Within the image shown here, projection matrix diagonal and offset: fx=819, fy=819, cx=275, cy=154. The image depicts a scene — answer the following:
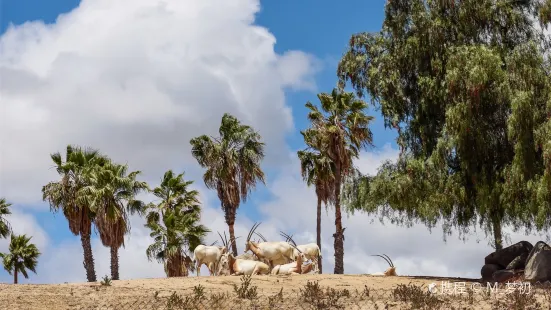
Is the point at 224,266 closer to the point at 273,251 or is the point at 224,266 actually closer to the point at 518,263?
the point at 273,251

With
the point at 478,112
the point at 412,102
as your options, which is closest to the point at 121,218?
the point at 412,102

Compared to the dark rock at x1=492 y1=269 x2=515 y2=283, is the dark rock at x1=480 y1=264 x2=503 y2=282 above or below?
above

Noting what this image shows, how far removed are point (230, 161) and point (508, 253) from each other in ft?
51.2

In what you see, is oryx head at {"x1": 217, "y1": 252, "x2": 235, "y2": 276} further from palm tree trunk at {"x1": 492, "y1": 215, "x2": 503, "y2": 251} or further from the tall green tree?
palm tree trunk at {"x1": 492, "y1": 215, "x2": 503, "y2": 251}

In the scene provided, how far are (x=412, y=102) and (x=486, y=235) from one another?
6154 mm

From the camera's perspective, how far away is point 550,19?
99.3 ft

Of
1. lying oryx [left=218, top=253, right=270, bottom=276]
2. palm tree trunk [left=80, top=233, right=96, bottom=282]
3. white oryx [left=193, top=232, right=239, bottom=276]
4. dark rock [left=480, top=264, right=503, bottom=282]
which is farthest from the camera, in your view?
palm tree trunk [left=80, top=233, right=96, bottom=282]

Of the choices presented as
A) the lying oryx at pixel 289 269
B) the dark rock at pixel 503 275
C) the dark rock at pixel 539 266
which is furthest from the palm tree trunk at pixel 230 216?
the dark rock at pixel 539 266

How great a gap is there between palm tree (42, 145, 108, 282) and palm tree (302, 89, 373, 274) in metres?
10.6

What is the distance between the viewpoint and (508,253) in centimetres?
3053

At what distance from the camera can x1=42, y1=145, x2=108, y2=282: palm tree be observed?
1467 inches

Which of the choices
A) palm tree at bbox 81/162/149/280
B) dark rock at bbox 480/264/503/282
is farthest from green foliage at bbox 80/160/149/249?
dark rock at bbox 480/264/503/282

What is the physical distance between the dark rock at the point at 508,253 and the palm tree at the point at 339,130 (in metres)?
9.24

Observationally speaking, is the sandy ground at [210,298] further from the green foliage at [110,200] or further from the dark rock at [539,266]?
the green foliage at [110,200]
